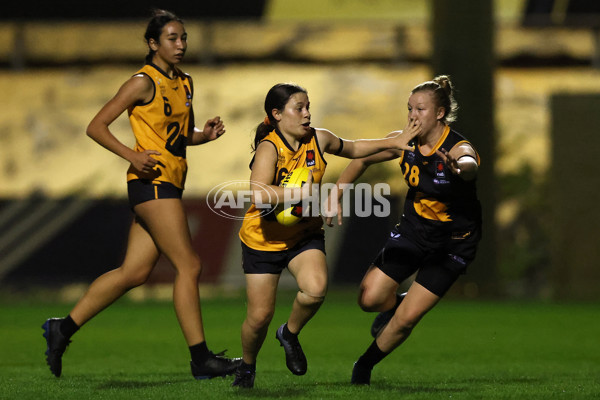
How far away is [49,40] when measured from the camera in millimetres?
17828

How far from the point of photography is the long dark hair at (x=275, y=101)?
17.5ft

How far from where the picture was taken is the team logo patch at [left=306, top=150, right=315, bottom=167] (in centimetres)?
538

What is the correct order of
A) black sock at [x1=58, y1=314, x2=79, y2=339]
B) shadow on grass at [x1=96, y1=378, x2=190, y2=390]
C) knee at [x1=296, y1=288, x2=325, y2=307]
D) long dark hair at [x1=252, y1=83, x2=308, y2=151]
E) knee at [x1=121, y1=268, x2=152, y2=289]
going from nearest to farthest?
1. knee at [x1=296, y1=288, x2=325, y2=307]
2. long dark hair at [x1=252, y1=83, x2=308, y2=151]
3. shadow on grass at [x1=96, y1=378, x2=190, y2=390]
4. knee at [x1=121, y1=268, x2=152, y2=289]
5. black sock at [x1=58, y1=314, x2=79, y2=339]

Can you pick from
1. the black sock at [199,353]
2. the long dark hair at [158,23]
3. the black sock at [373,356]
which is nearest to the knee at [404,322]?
the black sock at [373,356]

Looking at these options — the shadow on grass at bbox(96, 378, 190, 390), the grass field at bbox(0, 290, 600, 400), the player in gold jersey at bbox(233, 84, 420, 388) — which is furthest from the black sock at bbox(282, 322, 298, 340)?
the shadow on grass at bbox(96, 378, 190, 390)

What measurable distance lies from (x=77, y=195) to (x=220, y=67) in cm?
322

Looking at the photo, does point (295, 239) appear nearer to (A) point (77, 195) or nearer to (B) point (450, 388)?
(B) point (450, 388)

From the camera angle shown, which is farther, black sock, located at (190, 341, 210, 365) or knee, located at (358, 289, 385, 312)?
knee, located at (358, 289, 385, 312)

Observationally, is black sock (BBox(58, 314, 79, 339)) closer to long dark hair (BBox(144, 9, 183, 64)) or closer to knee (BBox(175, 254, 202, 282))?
knee (BBox(175, 254, 202, 282))

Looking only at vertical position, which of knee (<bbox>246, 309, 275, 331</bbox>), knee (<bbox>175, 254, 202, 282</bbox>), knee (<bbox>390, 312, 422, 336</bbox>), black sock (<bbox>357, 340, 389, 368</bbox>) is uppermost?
knee (<bbox>175, 254, 202, 282</bbox>)

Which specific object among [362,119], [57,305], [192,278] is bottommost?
[57,305]

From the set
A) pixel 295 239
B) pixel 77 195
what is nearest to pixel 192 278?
pixel 295 239

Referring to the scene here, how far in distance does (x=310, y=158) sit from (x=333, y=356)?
7.36 feet

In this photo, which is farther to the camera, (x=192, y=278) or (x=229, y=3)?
(x=229, y=3)
